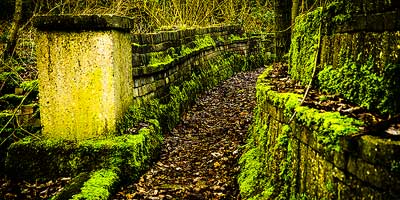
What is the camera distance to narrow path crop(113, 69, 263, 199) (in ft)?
15.6

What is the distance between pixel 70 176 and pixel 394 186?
4046 mm

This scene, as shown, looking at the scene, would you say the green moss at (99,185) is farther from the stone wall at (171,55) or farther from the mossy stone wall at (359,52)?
the mossy stone wall at (359,52)

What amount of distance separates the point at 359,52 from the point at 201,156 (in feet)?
10.8

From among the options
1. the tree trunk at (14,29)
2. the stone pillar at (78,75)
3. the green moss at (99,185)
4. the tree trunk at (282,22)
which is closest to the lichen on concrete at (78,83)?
the stone pillar at (78,75)

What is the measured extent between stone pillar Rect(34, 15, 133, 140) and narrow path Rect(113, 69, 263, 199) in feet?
3.24

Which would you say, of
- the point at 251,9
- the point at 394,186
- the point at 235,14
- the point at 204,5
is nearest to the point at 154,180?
the point at 394,186

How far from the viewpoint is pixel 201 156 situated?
19.6 ft

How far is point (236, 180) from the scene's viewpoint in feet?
16.0

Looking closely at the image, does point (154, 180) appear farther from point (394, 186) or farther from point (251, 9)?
point (251, 9)

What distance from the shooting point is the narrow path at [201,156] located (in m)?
4.75

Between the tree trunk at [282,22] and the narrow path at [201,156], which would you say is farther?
the tree trunk at [282,22]

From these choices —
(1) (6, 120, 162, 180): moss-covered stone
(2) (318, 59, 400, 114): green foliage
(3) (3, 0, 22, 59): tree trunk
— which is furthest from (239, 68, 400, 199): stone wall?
(3) (3, 0, 22, 59): tree trunk

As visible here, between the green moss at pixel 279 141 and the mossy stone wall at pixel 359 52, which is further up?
the mossy stone wall at pixel 359 52

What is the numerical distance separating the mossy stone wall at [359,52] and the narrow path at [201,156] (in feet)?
5.49
